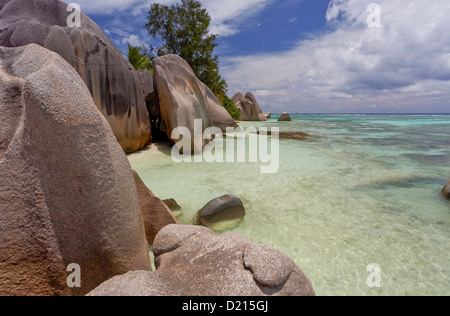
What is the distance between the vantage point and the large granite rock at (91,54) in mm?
4926

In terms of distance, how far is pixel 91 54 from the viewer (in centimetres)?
597

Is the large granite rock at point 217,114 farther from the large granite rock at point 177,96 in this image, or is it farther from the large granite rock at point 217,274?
the large granite rock at point 217,274

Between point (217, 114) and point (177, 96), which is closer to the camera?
point (177, 96)

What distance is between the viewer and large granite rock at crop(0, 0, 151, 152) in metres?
4.93

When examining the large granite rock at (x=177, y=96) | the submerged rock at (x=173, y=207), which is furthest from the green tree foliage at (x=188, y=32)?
the submerged rock at (x=173, y=207)

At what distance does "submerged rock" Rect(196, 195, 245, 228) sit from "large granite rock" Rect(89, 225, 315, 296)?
1711 millimetres

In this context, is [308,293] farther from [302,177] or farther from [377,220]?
[302,177]

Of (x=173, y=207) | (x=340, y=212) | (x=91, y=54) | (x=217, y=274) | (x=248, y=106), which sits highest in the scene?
(x=248, y=106)

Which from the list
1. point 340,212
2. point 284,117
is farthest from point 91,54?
point 284,117

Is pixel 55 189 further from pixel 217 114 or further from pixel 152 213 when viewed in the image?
pixel 217 114

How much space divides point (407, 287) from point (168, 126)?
23.4 ft

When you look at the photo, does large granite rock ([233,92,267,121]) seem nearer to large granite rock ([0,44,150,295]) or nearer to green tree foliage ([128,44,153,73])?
green tree foliage ([128,44,153,73])

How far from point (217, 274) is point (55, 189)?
120 cm
